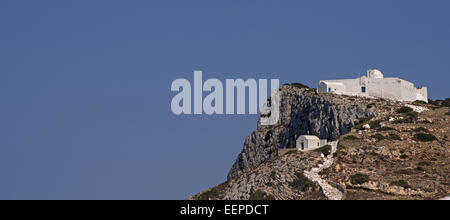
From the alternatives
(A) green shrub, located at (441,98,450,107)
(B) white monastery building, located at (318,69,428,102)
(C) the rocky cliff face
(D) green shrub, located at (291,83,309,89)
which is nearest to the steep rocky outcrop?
(C) the rocky cliff face

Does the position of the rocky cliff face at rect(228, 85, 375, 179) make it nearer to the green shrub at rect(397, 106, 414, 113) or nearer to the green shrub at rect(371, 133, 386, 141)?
the green shrub at rect(397, 106, 414, 113)

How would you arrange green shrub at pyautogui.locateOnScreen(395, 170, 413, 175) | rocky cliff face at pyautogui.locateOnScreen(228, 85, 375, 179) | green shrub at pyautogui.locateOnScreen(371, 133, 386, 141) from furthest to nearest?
rocky cliff face at pyautogui.locateOnScreen(228, 85, 375, 179)
green shrub at pyautogui.locateOnScreen(371, 133, 386, 141)
green shrub at pyautogui.locateOnScreen(395, 170, 413, 175)

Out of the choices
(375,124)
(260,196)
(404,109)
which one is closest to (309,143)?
(375,124)

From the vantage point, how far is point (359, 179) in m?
84.6

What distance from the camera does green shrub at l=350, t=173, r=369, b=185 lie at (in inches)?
3305

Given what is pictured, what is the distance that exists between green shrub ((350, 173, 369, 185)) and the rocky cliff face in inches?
1022

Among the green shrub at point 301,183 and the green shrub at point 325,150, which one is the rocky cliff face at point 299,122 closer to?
the green shrub at point 325,150
